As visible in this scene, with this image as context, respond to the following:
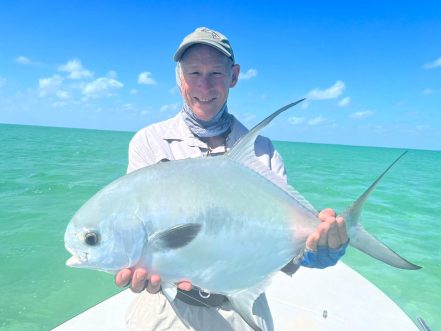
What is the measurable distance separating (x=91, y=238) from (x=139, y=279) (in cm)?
26

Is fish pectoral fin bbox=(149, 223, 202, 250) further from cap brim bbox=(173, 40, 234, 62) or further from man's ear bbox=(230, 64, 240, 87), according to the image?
man's ear bbox=(230, 64, 240, 87)

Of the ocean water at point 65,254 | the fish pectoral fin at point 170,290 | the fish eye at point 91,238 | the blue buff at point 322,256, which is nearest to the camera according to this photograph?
the fish eye at point 91,238

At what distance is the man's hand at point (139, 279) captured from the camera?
1576 mm

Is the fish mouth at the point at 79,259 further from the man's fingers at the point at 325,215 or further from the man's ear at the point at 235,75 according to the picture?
the man's ear at the point at 235,75

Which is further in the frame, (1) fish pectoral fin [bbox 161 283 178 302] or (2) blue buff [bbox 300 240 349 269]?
(2) blue buff [bbox 300 240 349 269]

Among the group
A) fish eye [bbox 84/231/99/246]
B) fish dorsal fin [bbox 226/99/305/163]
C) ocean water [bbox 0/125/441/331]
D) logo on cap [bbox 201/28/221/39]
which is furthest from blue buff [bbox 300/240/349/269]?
ocean water [bbox 0/125/441/331]

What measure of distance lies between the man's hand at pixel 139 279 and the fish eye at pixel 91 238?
0.17 metres

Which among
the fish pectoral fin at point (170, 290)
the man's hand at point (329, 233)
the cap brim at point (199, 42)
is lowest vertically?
the fish pectoral fin at point (170, 290)

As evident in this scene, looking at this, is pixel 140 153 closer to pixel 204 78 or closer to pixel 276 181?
pixel 204 78

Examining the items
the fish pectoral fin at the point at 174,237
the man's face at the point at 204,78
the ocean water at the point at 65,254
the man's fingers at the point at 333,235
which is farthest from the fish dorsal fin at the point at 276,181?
the ocean water at the point at 65,254

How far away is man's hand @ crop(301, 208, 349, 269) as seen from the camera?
1.77 meters

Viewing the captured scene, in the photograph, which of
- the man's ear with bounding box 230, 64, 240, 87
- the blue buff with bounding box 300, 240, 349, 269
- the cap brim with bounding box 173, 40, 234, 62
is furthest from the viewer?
the man's ear with bounding box 230, 64, 240, 87

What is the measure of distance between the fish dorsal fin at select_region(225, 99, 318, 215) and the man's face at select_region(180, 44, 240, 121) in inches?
27.3

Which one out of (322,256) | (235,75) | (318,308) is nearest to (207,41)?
(235,75)
